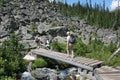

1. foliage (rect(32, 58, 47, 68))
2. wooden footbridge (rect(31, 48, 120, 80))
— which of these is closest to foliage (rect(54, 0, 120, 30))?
foliage (rect(32, 58, 47, 68))

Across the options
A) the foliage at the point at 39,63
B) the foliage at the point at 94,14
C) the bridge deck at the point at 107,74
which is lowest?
the foliage at the point at 94,14

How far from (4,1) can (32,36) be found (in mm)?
18015

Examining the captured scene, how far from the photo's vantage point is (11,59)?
2188cm

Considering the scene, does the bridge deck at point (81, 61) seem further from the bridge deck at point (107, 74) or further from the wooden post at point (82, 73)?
the bridge deck at point (107, 74)

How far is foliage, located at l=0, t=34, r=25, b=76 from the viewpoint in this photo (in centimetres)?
2071

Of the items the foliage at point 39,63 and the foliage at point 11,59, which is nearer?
the foliage at point 11,59

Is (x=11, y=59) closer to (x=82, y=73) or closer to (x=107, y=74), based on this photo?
(x=82, y=73)

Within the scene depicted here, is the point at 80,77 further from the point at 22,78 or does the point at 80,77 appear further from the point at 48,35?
the point at 48,35

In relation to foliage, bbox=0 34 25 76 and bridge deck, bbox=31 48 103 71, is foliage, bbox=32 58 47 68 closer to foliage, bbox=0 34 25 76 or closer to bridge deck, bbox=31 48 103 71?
bridge deck, bbox=31 48 103 71

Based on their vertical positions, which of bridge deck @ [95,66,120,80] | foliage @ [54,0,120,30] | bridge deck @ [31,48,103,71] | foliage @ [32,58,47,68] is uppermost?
bridge deck @ [95,66,120,80]

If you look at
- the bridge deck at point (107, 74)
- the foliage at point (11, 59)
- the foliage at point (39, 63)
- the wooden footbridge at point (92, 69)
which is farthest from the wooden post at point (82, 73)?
the foliage at point (39, 63)

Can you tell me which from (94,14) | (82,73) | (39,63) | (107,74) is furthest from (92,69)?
(94,14)

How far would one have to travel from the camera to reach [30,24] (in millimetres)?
44156

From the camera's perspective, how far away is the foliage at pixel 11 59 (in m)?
20.7
